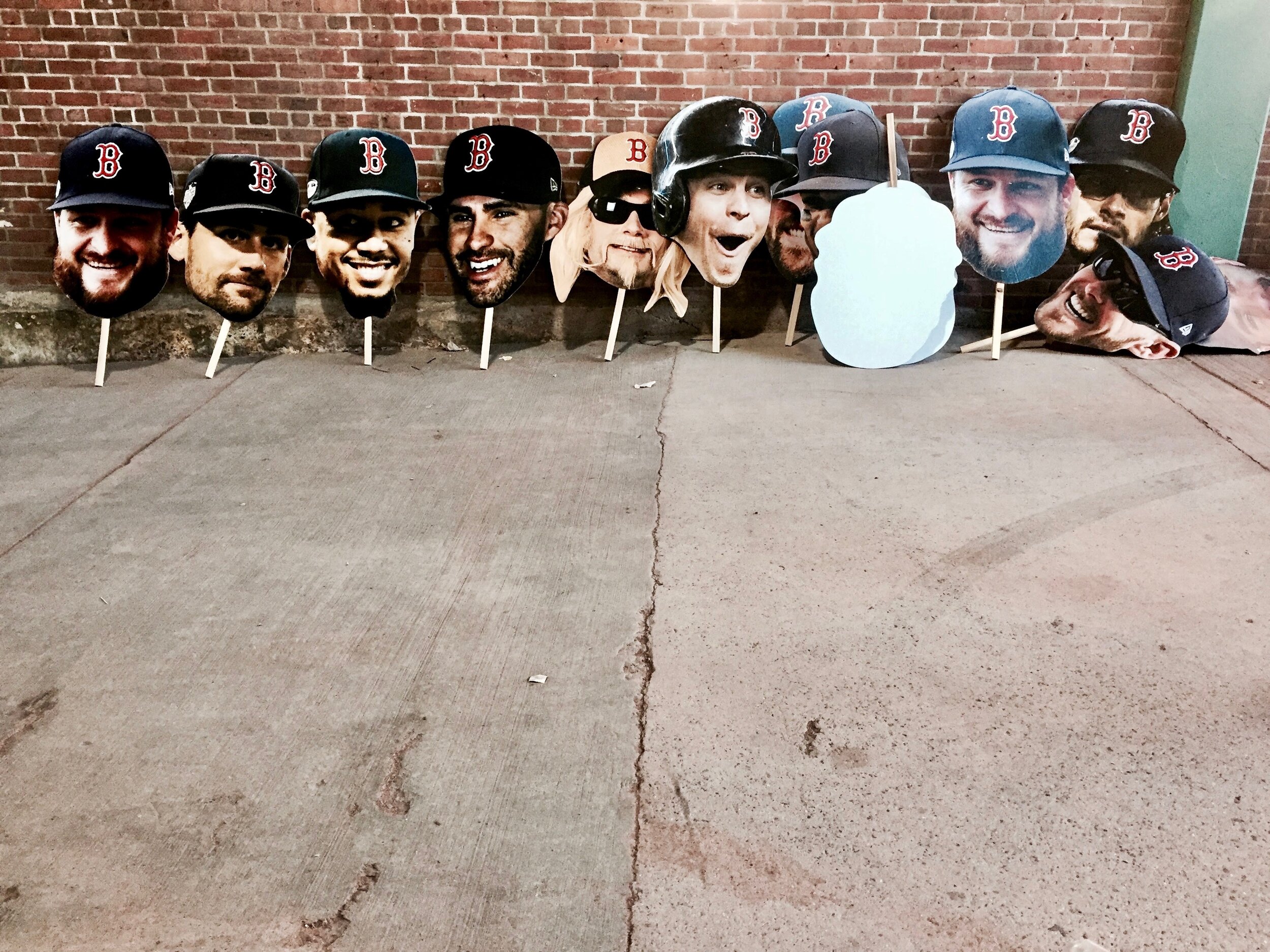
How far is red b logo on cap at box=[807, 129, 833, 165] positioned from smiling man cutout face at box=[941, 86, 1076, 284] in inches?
25.4

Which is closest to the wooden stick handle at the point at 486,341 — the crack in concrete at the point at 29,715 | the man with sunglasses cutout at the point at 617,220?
the man with sunglasses cutout at the point at 617,220

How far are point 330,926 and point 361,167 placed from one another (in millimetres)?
4153

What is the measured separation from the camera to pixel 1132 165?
196 inches

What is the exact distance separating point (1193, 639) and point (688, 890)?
1551 millimetres

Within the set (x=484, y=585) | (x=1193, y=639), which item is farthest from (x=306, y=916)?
(x=1193, y=639)

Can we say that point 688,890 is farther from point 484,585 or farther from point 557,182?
point 557,182

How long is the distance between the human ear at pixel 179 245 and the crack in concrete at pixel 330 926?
4.29 meters

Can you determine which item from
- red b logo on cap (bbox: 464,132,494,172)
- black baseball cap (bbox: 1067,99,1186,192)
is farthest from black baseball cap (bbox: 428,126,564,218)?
black baseball cap (bbox: 1067,99,1186,192)

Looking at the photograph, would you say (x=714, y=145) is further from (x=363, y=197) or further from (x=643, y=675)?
(x=643, y=675)

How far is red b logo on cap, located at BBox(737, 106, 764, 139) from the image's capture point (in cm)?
484

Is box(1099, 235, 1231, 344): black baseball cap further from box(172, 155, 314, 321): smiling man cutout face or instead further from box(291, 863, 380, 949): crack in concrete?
box(291, 863, 380, 949): crack in concrete

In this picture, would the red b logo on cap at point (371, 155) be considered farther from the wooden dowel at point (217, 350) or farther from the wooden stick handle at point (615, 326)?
the wooden stick handle at point (615, 326)

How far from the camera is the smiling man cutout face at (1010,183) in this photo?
487 centimetres

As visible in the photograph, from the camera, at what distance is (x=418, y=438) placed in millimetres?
3941
